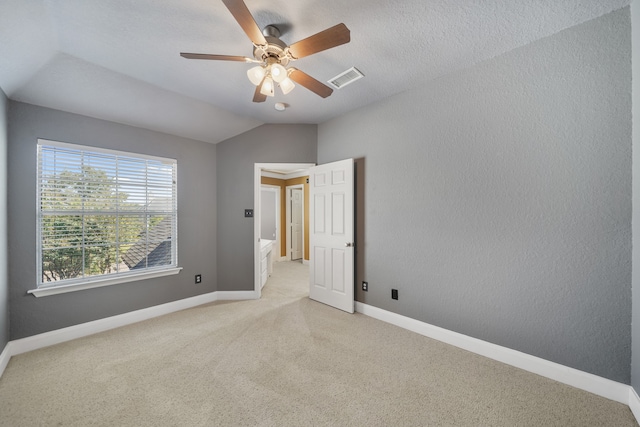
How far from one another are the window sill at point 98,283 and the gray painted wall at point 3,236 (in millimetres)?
192

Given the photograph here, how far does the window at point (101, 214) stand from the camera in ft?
8.09

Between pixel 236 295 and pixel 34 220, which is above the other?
pixel 34 220

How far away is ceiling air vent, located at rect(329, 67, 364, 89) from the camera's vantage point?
2368 mm

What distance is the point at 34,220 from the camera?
237 centimetres

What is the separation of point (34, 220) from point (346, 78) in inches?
132

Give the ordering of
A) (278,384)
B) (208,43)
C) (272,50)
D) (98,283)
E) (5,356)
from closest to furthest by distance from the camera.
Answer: (272,50) → (278,384) → (208,43) → (5,356) → (98,283)

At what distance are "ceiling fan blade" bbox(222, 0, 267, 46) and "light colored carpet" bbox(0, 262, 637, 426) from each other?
239 cm

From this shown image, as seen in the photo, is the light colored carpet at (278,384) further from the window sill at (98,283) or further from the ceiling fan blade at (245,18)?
the ceiling fan blade at (245,18)

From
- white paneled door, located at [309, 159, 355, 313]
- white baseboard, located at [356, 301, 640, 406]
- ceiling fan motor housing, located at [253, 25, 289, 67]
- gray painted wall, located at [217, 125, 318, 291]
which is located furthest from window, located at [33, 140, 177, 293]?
white baseboard, located at [356, 301, 640, 406]

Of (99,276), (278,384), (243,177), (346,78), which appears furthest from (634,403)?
(99,276)

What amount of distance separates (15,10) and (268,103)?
195 centimetres

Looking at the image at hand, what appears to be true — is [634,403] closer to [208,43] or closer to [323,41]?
[323,41]

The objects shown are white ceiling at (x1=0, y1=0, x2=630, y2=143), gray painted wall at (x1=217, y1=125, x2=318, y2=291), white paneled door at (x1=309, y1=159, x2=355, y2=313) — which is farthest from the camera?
gray painted wall at (x1=217, y1=125, x2=318, y2=291)

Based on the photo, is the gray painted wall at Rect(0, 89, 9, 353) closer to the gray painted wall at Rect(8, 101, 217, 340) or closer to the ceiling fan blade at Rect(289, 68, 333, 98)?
the gray painted wall at Rect(8, 101, 217, 340)
